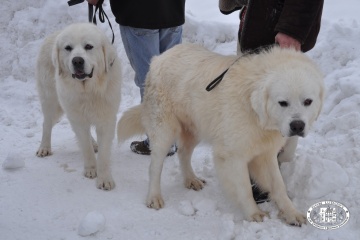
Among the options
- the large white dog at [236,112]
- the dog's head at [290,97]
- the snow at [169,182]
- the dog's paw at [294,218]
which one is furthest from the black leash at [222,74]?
the dog's paw at [294,218]

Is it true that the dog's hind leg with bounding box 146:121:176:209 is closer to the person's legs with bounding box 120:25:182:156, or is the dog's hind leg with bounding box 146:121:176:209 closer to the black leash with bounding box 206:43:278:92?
the black leash with bounding box 206:43:278:92

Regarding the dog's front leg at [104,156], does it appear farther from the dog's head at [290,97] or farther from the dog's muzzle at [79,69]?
the dog's head at [290,97]

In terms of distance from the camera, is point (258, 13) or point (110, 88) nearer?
point (258, 13)

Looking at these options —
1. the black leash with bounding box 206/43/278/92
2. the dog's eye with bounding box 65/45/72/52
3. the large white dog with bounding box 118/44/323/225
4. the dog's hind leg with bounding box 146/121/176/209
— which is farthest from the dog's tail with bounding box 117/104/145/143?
the black leash with bounding box 206/43/278/92

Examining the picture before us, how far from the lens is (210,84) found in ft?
9.57

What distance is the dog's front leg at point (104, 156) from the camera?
3639 mm

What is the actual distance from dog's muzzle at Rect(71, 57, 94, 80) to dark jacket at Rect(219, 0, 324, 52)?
1.32 m

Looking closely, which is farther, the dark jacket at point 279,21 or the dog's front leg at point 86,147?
the dog's front leg at point 86,147

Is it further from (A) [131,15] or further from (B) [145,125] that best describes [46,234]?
(A) [131,15]

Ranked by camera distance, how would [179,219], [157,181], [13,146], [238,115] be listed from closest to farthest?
[238,115]
[179,219]
[157,181]
[13,146]

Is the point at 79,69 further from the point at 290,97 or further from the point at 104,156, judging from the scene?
the point at 290,97

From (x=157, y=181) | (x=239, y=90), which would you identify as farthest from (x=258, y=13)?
(x=157, y=181)

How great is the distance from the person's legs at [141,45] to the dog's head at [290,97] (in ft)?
5.15

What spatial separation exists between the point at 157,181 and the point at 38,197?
1009 mm
